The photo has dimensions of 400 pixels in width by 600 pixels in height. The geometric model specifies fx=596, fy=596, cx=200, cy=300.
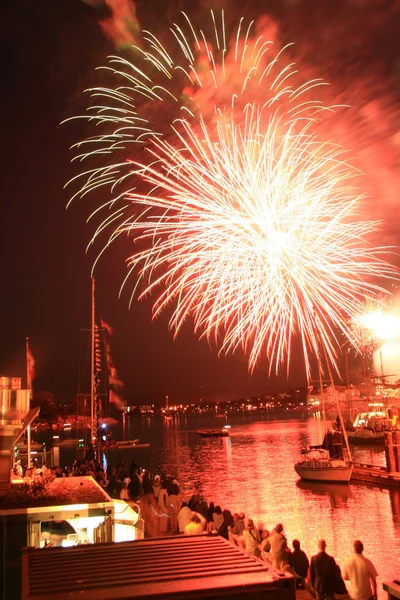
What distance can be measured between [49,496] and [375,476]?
32395 mm

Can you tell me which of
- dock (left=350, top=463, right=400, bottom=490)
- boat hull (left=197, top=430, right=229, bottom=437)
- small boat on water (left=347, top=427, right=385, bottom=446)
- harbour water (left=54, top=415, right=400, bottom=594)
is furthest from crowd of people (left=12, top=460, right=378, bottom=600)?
boat hull (left=197, top=430, right=229, bottom=437)

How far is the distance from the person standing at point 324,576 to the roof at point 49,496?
14.3 feet

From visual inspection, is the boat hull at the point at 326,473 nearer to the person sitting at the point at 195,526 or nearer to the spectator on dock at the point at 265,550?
the spectator on dock at the point at 265,550

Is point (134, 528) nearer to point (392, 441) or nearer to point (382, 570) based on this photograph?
point (382, 570)

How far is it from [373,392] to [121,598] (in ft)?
369

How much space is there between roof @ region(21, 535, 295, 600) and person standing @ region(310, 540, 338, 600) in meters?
3.10

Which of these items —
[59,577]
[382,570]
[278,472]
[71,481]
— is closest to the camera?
[59,577]

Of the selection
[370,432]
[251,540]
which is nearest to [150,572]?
[251,540]

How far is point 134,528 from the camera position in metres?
13.4

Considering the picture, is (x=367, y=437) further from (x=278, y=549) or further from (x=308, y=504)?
(x=278, y=549)

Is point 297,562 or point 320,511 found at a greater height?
point 297,562

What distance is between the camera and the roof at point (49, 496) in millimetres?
11375

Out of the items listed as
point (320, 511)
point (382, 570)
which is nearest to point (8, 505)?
point (382, 570)

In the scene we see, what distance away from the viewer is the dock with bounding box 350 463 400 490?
37.5 meters
